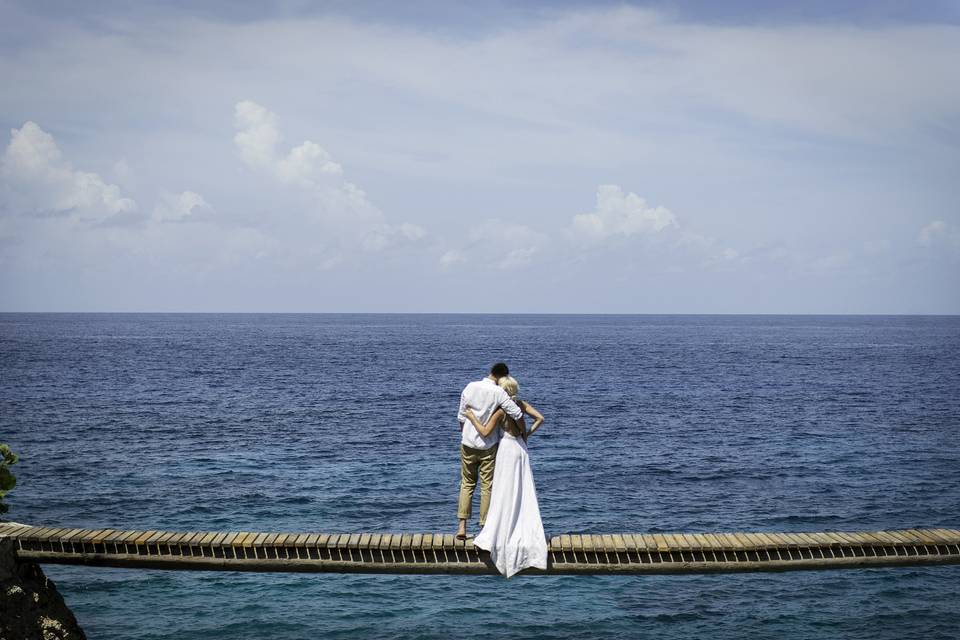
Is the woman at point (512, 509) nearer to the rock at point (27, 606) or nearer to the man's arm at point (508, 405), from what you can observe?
the man's arm at point (508, 405)

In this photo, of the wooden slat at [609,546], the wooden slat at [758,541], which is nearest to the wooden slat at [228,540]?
the wooden slat at [609,546]

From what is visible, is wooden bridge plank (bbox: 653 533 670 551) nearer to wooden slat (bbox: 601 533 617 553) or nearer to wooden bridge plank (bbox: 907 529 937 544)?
wooden slat (bbox: 601 533 617 553)

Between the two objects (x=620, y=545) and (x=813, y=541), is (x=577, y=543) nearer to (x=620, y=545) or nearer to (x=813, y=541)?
(x=620, y=545)

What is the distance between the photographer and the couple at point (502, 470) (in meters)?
12.7

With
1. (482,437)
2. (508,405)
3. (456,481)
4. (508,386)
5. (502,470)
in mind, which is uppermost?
(508,386)

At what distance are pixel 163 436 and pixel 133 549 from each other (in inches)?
1496

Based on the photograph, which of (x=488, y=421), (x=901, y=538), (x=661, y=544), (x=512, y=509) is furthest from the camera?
(x=901, y=538)

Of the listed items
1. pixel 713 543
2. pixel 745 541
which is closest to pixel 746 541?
pixel 745 541

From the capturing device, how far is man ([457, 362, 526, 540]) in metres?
12.6

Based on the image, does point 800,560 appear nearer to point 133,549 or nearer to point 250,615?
point 133,549

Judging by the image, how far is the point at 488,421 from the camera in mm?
12836

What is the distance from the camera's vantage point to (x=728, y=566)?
14.2 m

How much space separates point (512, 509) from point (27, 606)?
741 cm

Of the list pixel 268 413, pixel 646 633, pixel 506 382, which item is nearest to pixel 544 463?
pixel 646 633
